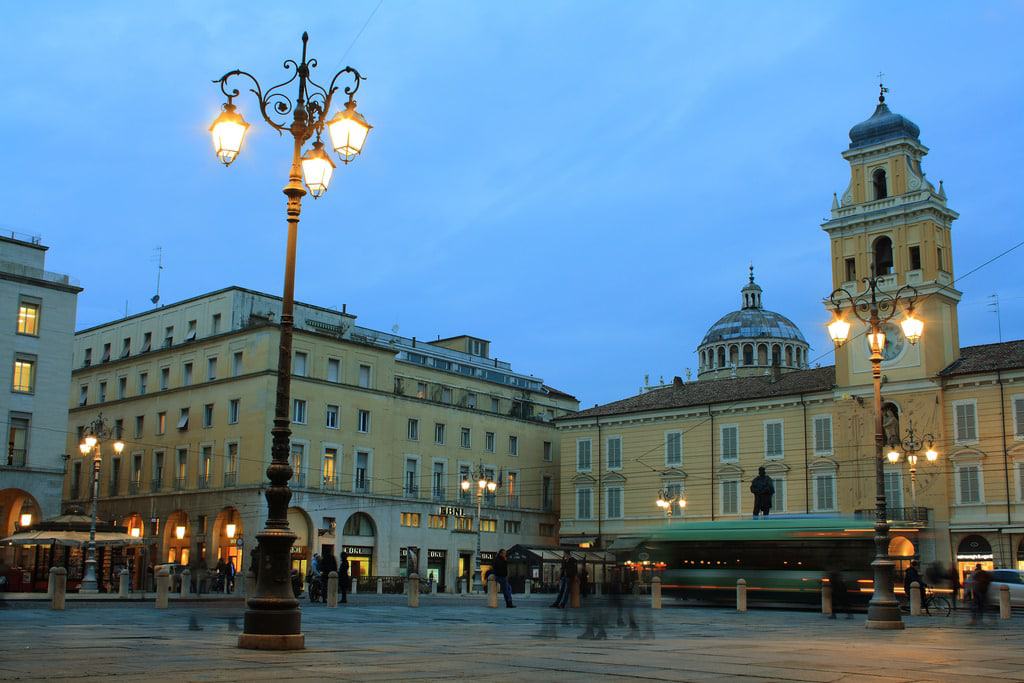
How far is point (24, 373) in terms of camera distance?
5178cm

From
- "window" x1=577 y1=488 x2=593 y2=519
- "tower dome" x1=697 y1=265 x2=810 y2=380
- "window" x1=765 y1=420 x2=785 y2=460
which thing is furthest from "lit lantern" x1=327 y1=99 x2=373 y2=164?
"tower dome" x1=697 y1=265 x2=810 y2=380

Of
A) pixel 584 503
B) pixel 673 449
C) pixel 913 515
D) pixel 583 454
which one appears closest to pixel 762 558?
pixel 913 515

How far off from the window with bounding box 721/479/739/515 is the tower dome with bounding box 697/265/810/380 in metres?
39.0

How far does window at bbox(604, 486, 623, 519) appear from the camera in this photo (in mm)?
67625

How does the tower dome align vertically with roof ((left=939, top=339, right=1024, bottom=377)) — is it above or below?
above

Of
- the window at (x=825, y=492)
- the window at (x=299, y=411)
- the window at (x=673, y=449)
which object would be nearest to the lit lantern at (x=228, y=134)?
the window at (x=299, y=411)

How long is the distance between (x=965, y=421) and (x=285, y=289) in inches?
1904

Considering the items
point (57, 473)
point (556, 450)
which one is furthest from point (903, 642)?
point (556, 450)

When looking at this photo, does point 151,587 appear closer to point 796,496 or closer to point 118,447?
point 118,447

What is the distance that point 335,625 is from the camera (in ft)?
67.9

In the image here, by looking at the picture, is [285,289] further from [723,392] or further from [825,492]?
[723,392]

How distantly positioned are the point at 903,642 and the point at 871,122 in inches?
1950

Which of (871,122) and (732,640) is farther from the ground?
(871,122)

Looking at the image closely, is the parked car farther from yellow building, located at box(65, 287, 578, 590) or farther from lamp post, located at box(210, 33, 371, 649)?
yellow building, located at box(65, 287, 578, 590)
